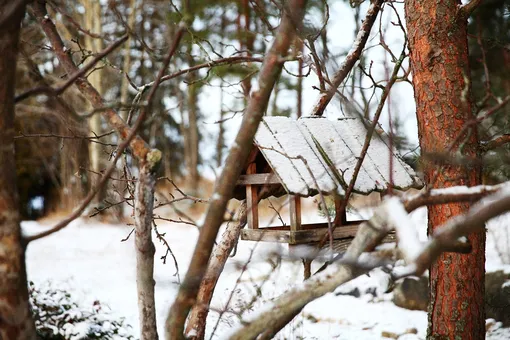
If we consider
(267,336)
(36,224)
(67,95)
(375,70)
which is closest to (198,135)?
(67,95)

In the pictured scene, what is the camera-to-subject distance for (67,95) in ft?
47.6

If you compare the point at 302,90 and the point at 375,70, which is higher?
the point at 302,90

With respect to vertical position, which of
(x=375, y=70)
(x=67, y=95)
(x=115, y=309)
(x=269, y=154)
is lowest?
(x=115, y=309)

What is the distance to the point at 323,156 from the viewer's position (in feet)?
10.7

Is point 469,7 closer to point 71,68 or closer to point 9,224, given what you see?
point 71,68

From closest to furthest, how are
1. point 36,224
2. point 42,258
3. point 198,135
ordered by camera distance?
point 42,258, point 36,224, point 198,135

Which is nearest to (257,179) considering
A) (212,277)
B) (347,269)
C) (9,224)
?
(212,277)

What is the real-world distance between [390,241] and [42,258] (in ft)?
26.7

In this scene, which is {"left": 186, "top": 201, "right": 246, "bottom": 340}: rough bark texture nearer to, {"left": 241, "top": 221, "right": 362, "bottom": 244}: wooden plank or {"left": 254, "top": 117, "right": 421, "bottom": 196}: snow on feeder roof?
{"left": 241, "top": 221, "right": 362, "bottom": 244}: wooden plank

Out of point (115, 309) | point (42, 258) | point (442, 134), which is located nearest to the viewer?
point (442, 134)

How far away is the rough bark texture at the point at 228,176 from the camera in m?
1.72

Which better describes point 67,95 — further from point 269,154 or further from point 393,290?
point 269,154

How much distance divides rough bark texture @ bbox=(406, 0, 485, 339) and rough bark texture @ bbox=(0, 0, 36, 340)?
82.5 inches

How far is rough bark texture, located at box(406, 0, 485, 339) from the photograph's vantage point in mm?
3025
